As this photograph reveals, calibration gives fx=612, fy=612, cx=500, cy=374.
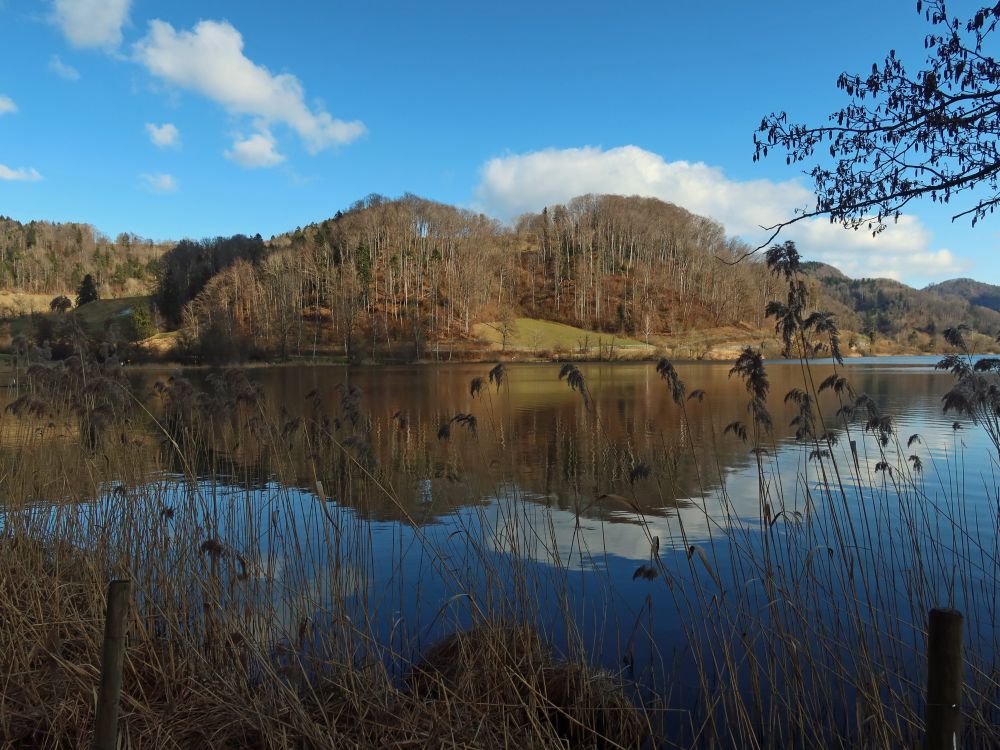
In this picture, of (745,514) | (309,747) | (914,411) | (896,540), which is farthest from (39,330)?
(914,411)

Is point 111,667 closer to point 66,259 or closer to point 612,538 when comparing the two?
point 612,538

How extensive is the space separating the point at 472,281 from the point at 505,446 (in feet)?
226

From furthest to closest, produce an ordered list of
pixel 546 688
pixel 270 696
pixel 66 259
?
pixel 66 259 → pixel 546 688 → pixel 270 696

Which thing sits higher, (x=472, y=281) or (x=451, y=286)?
(x=472, y=281)

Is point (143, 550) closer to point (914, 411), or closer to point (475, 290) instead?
point (914, 411)

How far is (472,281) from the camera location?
82438mm

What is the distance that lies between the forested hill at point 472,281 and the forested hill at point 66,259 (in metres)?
43.9

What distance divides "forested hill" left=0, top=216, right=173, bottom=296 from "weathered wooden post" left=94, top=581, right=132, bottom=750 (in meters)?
138

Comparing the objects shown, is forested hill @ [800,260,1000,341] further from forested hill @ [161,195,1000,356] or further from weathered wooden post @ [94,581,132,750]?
weathered wooden post @ [94,581,132,750]

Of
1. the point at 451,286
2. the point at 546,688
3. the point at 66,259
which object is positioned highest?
the point at 66,259

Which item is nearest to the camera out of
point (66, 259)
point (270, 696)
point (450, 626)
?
point (270, 696)

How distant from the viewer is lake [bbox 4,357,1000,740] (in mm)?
4926

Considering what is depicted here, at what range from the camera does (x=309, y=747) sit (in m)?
3.54

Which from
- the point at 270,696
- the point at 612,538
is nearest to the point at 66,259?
the point at 612,538
